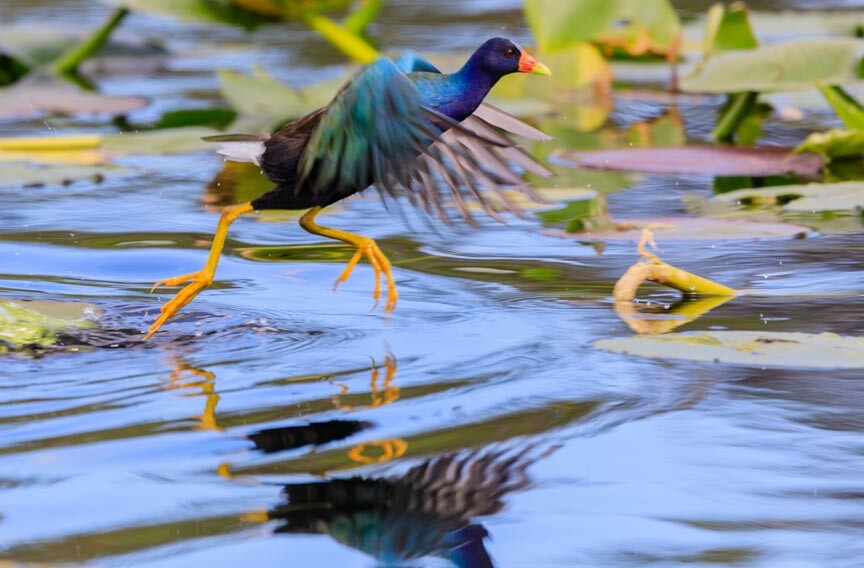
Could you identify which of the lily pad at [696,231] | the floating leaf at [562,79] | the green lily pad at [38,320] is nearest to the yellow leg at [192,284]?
the green lily pad at [38,320]

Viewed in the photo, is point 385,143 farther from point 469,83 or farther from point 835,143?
point 835,143

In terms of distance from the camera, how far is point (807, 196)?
4465 millimetres

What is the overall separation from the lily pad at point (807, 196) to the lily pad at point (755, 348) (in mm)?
1269

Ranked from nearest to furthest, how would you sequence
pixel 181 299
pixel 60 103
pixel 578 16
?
pixel 181 299 → pixel 578 16 → pixel 60 103

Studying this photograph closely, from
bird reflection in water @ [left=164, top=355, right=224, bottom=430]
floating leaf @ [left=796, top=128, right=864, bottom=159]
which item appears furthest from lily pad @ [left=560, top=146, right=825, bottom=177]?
bird reflection in water @ [left=164, top=355, right=224, bottom=430]

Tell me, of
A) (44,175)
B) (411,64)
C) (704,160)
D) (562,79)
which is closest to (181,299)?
(411,64)

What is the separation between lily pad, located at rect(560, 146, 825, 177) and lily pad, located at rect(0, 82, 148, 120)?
2.35 metres

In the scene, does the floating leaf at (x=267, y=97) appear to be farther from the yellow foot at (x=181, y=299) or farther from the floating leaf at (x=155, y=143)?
the yellow foot at (x=181, y=299)

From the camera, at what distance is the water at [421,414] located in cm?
210

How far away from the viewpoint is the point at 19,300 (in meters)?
3.47

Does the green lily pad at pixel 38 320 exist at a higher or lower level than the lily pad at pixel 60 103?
lower

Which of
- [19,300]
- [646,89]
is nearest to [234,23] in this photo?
[646,89]

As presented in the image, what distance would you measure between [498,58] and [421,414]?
120 cm

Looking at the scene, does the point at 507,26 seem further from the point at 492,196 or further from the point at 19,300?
the point at 19,300
